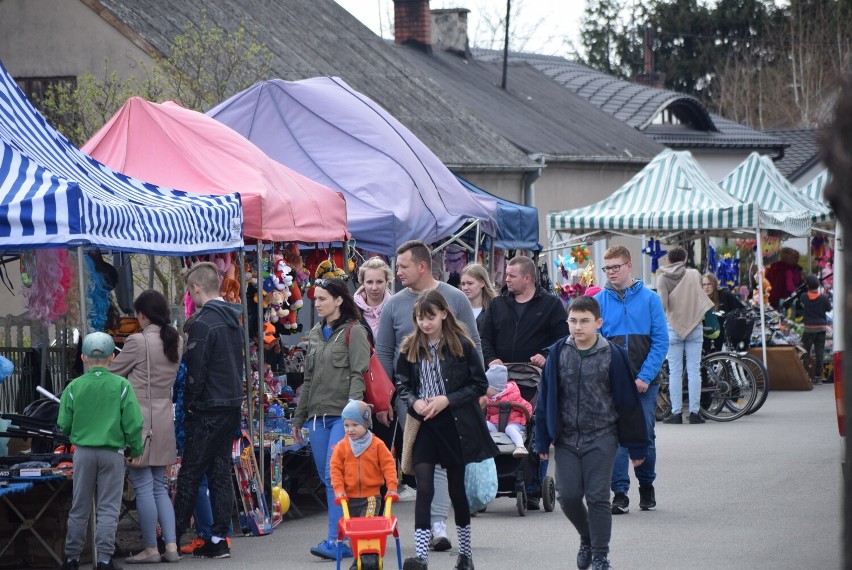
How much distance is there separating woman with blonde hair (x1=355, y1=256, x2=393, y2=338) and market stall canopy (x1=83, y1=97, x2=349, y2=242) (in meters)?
0.69

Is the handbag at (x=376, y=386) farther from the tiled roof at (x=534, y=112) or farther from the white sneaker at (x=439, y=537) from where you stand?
the tiled roof at (x=534, y=112)

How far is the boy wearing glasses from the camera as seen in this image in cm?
791

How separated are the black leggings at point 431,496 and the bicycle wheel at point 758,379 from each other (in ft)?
32.5

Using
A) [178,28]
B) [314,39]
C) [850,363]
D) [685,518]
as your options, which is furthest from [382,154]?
[314,39]

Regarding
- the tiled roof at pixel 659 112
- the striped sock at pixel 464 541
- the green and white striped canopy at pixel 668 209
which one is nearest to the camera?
the striped sock at pixel 464 541

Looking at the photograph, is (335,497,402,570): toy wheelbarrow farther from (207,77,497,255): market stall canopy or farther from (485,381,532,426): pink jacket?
(207,77,497,255): market stall canopy

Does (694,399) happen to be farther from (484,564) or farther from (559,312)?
(484,564)

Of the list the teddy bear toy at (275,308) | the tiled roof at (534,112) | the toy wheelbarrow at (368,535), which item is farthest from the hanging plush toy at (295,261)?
the tiled roof at (534,112)

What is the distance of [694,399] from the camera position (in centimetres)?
1719

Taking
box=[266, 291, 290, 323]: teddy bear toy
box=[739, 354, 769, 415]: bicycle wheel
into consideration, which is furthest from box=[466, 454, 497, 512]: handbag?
box=[739, 354, 769, 415]: bicycle wheel

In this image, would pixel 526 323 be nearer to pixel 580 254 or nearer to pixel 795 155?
pixel 580 254

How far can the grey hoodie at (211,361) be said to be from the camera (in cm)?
925

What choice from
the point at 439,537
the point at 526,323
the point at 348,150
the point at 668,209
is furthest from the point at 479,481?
the point at 668,209

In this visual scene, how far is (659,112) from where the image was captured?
40500mm
